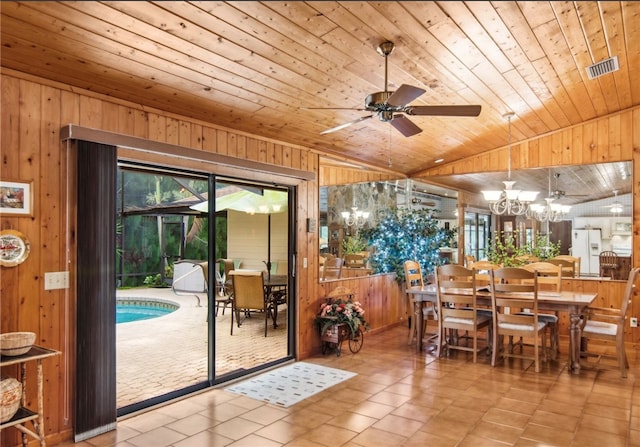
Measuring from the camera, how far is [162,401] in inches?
147

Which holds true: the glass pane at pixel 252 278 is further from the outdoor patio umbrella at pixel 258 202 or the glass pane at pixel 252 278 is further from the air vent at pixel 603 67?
the air vent at pixel 603 67

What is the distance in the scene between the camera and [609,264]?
598cm

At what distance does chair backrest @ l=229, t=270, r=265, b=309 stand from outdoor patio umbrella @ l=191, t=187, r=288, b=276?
19 cm

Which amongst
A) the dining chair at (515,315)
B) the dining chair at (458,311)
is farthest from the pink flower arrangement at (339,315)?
the dining chair at (515,315)

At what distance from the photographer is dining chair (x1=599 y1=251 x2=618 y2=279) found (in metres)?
5.93

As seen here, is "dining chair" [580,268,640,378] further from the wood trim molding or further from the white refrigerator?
the wood trim molding

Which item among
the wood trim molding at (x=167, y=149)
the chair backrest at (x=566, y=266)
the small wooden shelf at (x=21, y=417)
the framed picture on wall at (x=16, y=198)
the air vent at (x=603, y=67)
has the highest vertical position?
the air vent at (x=603, y=67)

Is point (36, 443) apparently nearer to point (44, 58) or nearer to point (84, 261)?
point (84, 261)

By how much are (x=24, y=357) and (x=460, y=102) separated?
4.12 m

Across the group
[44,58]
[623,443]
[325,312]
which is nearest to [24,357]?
[44,58]

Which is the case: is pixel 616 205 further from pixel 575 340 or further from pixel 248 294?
pixel 248 294

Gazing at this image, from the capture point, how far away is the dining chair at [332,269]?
5859 mm

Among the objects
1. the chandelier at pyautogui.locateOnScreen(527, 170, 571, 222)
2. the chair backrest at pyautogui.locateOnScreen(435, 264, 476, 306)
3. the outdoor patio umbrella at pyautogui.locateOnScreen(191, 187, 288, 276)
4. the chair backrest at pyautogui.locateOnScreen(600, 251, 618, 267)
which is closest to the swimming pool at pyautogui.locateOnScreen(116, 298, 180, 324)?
the outdoor patio umbrella at pyautogui.locateOnScreen(191, 187, 288, 276)

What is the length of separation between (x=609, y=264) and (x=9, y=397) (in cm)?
662
